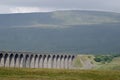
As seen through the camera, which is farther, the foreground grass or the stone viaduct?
the stone viaduct

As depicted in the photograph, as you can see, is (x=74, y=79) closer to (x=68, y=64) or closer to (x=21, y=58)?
(x=21, y=58)

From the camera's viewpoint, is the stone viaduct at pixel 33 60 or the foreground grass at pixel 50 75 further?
the stone viaduct at pixel 33 60

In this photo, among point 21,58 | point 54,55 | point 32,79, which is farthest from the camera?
point 54,55

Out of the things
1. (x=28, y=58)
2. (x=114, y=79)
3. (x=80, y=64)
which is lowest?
(x=80, y=64)

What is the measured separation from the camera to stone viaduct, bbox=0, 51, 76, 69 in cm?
14399

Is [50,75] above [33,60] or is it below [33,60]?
above

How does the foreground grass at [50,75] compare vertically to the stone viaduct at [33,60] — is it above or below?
above

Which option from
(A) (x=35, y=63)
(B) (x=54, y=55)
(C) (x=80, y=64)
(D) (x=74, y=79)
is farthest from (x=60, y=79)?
(C) (x=80, y=64)

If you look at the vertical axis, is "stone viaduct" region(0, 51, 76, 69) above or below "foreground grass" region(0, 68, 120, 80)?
below

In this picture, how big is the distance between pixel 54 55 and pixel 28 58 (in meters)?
28.3

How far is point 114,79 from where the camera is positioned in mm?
68875

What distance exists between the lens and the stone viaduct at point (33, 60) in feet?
472

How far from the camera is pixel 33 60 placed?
16400cm

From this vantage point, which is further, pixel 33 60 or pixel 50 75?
pixel 33 60
